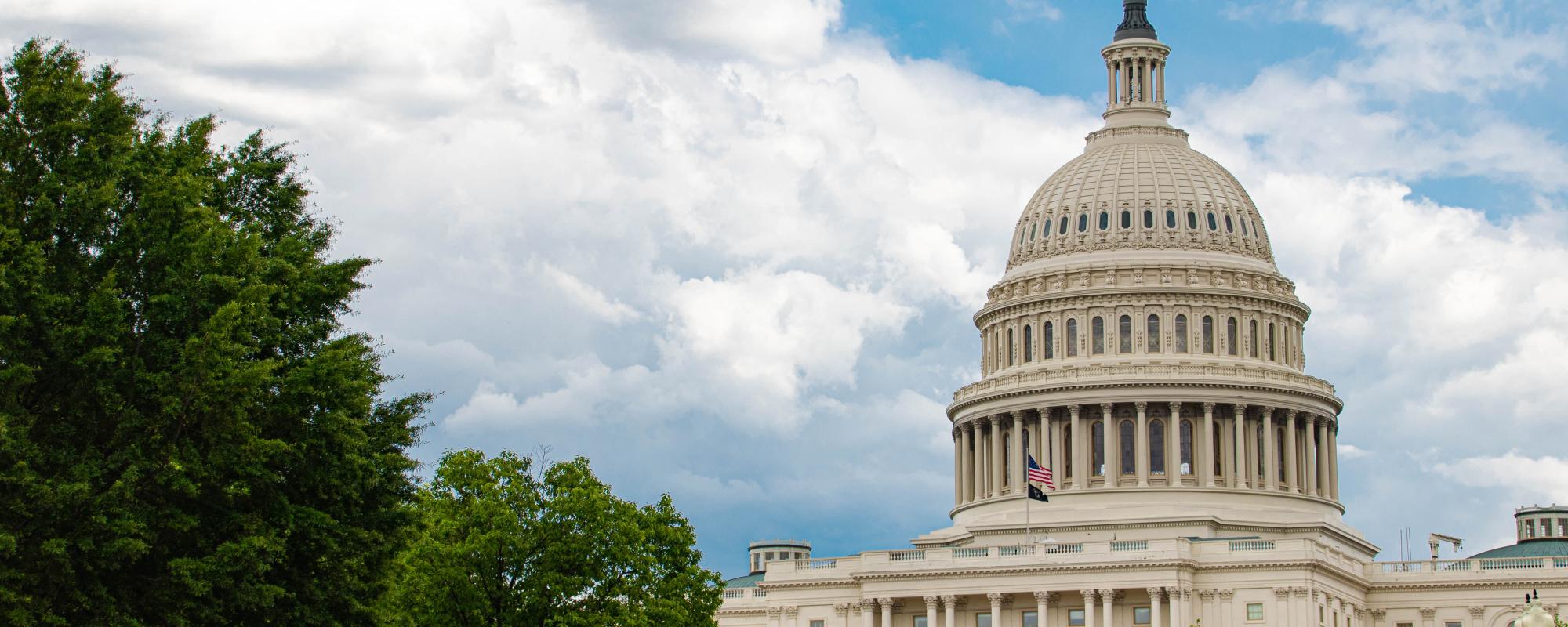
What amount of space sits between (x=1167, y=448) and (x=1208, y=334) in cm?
777

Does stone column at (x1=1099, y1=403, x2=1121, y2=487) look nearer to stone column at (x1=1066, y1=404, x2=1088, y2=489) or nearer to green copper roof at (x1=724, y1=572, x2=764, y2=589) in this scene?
stone column at (x1=1066, y1=404, x2=1088, y2=489)

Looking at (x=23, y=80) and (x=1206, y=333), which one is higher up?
(x=1206, y=333)

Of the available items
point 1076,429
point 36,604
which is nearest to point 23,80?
point 36,604

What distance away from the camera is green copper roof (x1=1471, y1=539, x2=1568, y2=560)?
129 metres

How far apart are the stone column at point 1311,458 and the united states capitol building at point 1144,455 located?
0.57ft

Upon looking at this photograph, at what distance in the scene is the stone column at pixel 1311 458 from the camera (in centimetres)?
13862

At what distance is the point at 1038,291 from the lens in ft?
468

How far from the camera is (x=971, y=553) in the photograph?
4830 inches

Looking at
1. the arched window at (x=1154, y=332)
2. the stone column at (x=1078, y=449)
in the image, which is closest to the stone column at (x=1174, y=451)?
the stone column at (x=1078, y=449)

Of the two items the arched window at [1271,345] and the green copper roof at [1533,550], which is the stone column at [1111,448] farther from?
the green copper roof at [1533,550]

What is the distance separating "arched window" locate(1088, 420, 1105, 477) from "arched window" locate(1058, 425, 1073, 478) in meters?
1.15

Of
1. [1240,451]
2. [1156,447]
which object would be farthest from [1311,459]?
[1156,447]

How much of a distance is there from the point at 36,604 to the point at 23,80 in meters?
13.7

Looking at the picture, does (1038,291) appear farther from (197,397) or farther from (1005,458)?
(197,397)
